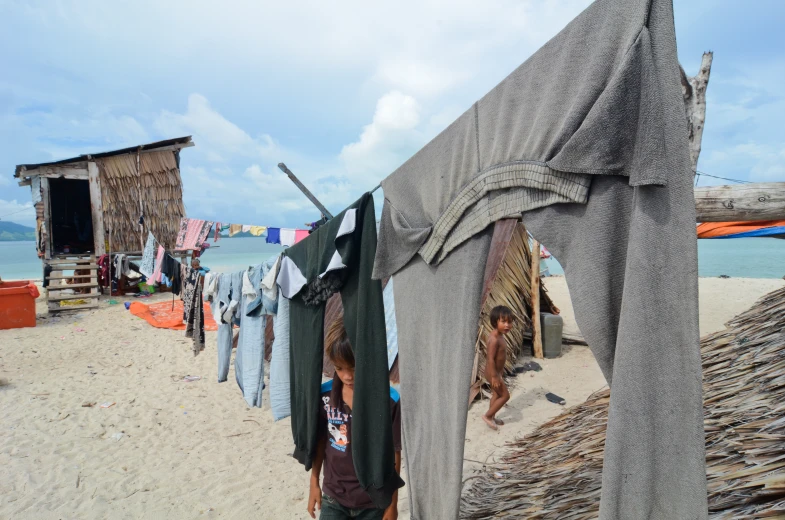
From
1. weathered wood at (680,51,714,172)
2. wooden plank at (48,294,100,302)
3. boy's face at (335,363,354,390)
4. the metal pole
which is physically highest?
weathered wood at (680,51,714,172)

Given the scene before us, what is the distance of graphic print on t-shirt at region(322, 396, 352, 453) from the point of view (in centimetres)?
212

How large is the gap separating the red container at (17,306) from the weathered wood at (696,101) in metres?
13.0

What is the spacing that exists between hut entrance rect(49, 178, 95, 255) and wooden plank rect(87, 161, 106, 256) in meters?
4.36

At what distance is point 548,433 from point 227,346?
11.6ft

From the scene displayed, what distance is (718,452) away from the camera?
6.61ft

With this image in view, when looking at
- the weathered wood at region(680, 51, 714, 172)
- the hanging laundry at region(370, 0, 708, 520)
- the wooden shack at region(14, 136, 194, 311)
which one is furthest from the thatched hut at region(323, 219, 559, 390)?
the wooden shack at region(14, 136, 194, 311)

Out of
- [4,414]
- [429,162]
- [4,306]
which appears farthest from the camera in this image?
[4,306]

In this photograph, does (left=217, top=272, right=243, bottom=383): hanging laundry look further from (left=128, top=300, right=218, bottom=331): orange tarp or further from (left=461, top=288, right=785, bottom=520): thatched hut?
(left=128, top=300, right=218, bottom=331): orange tarp

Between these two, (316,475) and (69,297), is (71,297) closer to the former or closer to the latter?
(69,297)

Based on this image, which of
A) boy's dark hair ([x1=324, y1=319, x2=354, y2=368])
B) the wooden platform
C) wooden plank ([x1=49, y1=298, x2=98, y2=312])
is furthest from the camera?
the wooden platform

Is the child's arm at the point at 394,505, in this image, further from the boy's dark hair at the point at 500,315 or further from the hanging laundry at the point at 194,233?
the hanging laundry at the point at 194,233

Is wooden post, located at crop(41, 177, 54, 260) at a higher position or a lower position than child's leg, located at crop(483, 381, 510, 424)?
higher

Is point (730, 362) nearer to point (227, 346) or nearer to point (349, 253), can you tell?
point (349, 253)

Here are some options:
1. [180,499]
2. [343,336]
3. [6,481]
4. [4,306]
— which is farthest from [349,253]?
[4,306]
